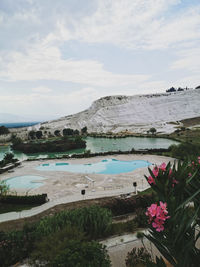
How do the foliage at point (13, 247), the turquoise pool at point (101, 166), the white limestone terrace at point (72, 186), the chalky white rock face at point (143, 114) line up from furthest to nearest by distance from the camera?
the chalky white rock face at point (143, 114) < the turquoise pool at point (101, 166) < the white limestone terrace at point (72, 186) < the foliage at point (13, 247)

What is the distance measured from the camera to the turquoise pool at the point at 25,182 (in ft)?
56.5

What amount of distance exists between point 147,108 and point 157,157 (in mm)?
59555

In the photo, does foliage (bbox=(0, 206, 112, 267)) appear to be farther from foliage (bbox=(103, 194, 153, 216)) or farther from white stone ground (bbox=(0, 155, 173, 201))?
white stone ground (bbox=(0, 155, 173, 201))

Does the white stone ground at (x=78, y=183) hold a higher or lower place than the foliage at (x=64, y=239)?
lower

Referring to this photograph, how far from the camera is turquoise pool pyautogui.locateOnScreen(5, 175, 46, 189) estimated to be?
56.5ft

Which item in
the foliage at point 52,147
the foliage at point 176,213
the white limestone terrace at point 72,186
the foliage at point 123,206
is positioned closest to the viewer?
the foliage at point 176,213

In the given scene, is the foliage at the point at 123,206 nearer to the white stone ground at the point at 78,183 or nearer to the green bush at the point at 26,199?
the white stone ground at the point at 78,183

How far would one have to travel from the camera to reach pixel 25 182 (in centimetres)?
1836

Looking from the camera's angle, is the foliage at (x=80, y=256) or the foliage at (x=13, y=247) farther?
the foliage at (x=13, y=247)

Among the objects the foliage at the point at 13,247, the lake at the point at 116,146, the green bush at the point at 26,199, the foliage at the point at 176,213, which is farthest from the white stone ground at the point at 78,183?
the lake at the point at 116,146

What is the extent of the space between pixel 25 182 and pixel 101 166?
8740mm

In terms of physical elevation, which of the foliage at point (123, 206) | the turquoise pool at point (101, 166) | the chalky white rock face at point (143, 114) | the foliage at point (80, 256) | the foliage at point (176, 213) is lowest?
the turquoise pool at point (101, 166)

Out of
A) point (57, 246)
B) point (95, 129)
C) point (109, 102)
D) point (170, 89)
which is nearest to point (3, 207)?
point (57, 246)

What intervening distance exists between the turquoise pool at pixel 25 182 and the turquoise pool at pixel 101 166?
10.6 feet
